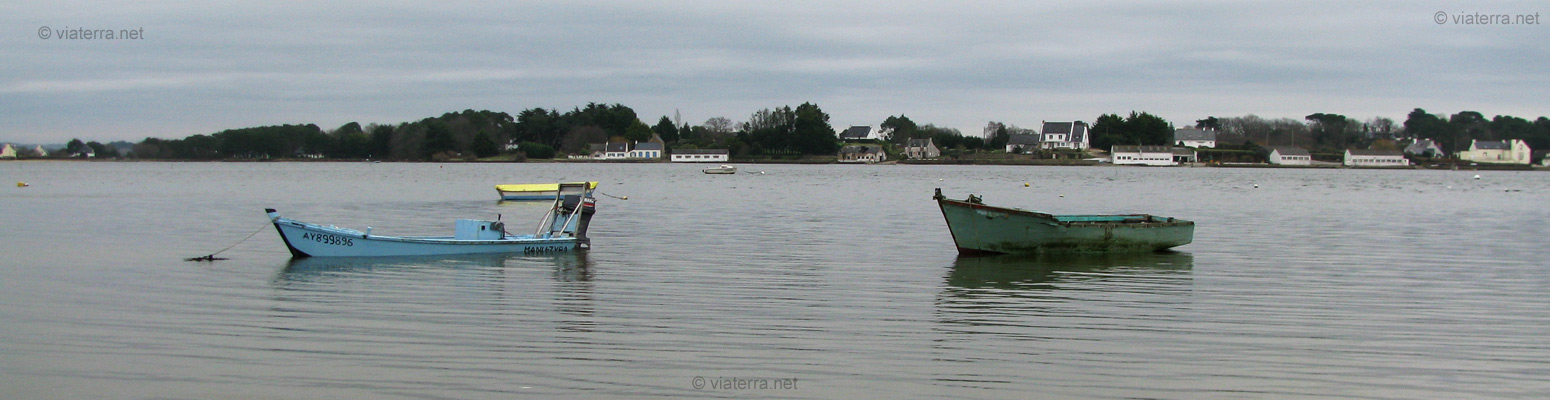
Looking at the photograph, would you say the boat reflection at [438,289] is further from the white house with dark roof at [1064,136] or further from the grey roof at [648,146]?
the white house with dark roof at [1064,136]

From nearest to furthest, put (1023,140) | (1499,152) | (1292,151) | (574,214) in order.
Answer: (574,214) < (1292,151) < (1499,152) < (1023,140)

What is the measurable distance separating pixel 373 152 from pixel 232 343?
182 meters

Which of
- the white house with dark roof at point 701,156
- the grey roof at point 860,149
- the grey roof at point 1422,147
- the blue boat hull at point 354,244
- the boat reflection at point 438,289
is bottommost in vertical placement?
the boat reflection at point 438,289

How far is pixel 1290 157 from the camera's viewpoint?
164 metres

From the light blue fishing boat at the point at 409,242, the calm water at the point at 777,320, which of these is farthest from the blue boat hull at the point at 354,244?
the calm water at the point at 777,320

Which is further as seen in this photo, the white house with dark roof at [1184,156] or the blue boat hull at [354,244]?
the white house with dark roof at [1184,156]

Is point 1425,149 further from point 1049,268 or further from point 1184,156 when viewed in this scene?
point 1049,268

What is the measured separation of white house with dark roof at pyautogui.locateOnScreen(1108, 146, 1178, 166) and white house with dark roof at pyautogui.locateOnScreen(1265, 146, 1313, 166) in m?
16.1

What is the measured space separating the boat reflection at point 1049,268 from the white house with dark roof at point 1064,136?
152045mm

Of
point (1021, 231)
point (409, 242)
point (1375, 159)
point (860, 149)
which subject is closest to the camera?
point (409, 242)

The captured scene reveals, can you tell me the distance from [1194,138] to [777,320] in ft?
585

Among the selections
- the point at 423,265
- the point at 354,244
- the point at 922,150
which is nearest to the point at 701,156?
the point at 922,150

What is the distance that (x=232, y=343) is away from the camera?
12070 millimetres

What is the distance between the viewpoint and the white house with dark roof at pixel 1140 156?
523ft
